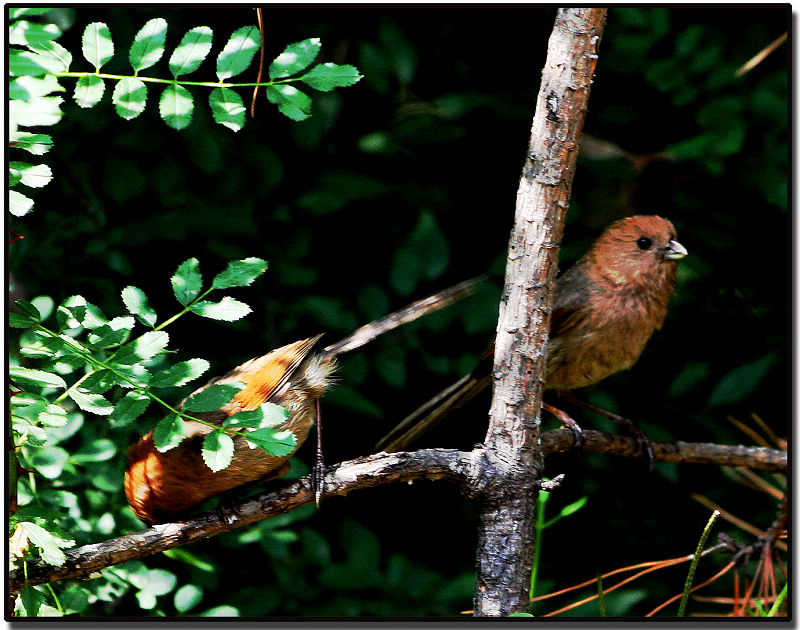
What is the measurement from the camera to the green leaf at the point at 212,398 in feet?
3.80

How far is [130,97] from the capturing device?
1193mm

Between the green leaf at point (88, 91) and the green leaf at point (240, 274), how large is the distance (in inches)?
12.2

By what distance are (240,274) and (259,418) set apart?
23cm

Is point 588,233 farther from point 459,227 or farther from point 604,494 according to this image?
point 604,494

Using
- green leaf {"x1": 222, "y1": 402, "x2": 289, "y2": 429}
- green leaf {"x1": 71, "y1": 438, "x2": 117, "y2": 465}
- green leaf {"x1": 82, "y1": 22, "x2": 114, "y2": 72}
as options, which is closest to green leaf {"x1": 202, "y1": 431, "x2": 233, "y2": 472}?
green leaf {"x1": 222, "y1": 402, "x2": 289, "y2": 429}

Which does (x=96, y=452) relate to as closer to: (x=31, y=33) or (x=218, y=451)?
(x=218, y=451)

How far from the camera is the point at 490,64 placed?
7.52ft

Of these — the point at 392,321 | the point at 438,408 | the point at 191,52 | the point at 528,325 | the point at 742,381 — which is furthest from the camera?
the point at 742,381

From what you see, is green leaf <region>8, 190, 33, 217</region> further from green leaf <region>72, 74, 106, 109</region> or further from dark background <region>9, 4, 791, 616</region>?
dark background <region>9, 4, 791, 616</region>

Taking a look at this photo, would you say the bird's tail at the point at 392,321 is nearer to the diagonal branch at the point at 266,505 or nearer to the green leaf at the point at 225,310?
the diagonal branch at the point at 266,505

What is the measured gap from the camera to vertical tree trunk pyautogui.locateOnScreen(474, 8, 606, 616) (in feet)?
4.35

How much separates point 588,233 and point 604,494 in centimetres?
82

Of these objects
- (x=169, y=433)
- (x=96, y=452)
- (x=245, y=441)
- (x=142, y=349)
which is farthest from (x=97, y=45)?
(x=96, y=452)

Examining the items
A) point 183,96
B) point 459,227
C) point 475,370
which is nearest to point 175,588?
point 475,370
